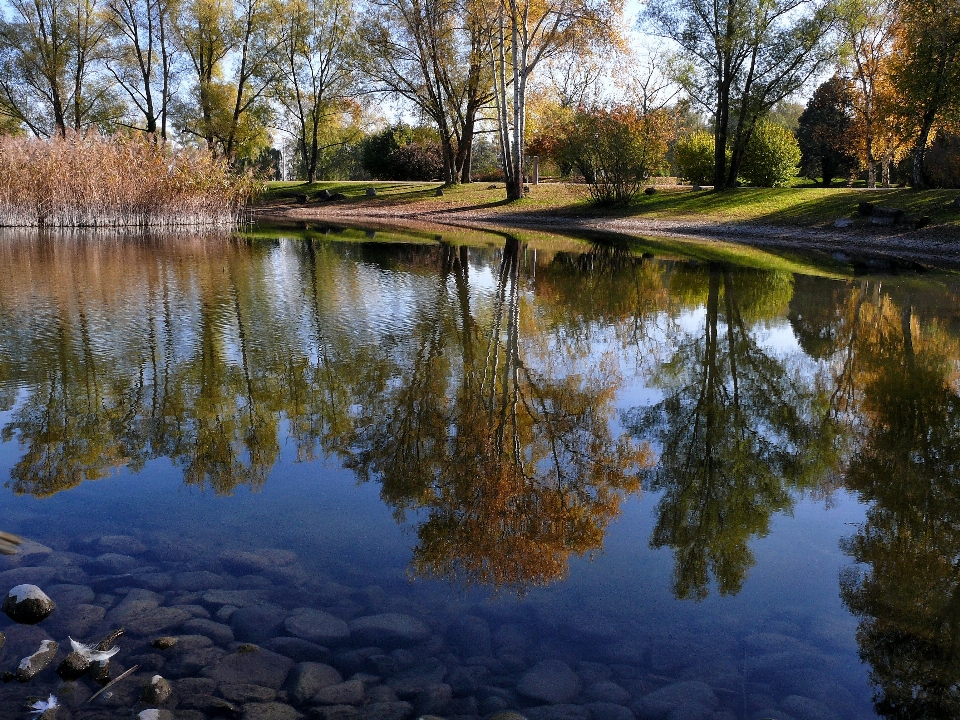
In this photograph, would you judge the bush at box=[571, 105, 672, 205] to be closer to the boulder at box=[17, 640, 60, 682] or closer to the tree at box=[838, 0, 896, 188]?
the tree at box=[838, 0, 896, 188]

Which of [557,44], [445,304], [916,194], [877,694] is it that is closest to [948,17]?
[916,194]

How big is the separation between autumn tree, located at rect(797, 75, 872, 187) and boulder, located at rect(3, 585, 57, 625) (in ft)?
136

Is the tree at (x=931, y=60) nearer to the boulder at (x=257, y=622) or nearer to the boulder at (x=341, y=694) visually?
the boulder at (x=257, y=622)

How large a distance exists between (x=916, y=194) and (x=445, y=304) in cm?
2063

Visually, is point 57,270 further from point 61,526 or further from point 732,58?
point 732,58

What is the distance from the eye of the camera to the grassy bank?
83.9ft

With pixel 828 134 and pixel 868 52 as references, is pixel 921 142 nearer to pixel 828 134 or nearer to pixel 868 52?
pixel 868 52

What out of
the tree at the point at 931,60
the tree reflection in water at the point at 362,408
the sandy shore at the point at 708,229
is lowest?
the tree reflection in water at the point at 362,408

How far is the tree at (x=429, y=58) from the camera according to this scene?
35.6 meters

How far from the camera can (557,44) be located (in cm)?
3080

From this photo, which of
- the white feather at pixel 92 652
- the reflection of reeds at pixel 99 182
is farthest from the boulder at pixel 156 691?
the reflection of reeds at pixel 99 182

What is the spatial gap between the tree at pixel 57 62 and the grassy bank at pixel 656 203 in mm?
12540

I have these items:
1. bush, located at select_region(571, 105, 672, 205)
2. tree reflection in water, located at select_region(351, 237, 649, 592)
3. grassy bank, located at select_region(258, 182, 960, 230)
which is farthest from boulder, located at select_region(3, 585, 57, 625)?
bush, located at select_region(571, 105, 672, 205)

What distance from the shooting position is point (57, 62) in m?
45.3
